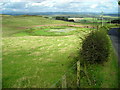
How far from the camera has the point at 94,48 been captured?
9516 millimetres

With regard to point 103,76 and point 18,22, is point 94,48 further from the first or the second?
point 18,22

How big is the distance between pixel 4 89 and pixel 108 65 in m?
7.36

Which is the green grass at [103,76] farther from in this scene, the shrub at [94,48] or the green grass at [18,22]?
the green grass at [18,22]

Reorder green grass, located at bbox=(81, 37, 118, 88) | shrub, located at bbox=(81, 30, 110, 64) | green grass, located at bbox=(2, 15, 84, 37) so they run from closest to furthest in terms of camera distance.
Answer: green grass, located at bbox=(81, 37, 118, 88) < shrub, located at bbox=(81, 30, 110, 64) < green grass, located at bbox=(2, 15, 84, 37)

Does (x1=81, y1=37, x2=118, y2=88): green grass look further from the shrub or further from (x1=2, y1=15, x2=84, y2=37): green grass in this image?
(x1=2, y1=15, x2=84, y2=37): green grass

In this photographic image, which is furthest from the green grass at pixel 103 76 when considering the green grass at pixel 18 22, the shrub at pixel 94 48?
the green grass at pixel 18 22

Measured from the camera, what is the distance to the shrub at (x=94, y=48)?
9.53 meters

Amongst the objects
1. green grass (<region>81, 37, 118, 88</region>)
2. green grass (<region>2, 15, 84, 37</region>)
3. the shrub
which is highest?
green grass (<region>2, 15, 84, 37</region>)

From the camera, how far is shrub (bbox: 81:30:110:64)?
9.53m

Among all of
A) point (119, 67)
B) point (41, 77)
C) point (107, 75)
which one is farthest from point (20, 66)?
point (119, 67)

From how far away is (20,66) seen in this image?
34.8 ft

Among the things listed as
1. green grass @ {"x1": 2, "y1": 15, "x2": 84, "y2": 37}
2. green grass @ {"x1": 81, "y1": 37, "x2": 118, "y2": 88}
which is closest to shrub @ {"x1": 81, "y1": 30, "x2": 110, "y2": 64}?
green grass @ {"x1": 81, "y1": 37, "x2": 118, "y2": 88}

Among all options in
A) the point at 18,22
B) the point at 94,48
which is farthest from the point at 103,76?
the point at 18,22

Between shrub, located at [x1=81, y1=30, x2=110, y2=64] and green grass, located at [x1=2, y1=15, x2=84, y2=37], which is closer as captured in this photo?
shrub, located at [x1=81, y1=30, x2=110, y2=64]
